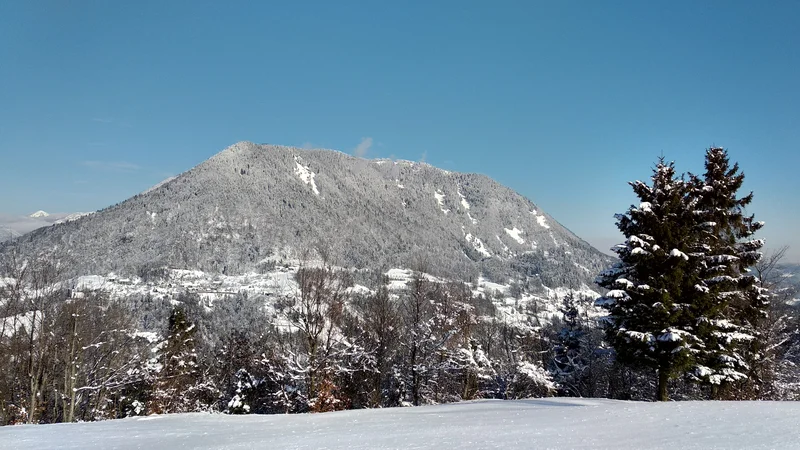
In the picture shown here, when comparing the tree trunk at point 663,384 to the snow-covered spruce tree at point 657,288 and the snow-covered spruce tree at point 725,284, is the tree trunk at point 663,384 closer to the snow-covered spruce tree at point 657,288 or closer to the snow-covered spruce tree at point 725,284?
the snow-covered spruce tree at point 657,288

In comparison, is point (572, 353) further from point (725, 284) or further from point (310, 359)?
point (310, 359)

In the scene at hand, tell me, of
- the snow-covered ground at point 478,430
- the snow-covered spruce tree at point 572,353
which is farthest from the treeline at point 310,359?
the snow-covered ground at point 478,430

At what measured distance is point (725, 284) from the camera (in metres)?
16.5

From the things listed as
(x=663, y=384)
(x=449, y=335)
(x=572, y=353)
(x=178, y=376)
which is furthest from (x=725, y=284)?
(x=178, y=376)

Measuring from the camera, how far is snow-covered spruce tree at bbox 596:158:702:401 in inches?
615

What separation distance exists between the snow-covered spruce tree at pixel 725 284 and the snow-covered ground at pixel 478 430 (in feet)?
22.0

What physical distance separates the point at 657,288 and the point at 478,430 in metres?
10.8

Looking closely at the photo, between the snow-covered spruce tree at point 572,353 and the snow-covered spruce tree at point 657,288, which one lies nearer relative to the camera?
the snow-covered spruce tree at point 657,288

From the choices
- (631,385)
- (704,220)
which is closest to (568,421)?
(704,220)

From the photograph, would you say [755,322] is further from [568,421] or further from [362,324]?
[362,324]

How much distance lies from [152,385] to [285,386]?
10.0 m

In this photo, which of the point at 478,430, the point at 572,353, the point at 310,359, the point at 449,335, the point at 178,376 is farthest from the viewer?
the point at 572,353

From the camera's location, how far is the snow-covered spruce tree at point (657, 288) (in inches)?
615

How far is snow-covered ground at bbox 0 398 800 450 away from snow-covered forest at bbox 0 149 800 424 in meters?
6.40
